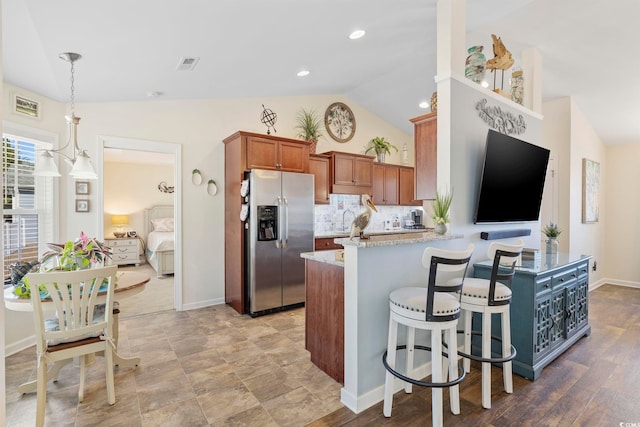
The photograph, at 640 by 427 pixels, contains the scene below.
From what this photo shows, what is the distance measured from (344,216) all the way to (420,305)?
3.80 metres

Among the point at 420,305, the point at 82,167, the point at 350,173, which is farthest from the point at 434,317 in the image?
the point at 350,173

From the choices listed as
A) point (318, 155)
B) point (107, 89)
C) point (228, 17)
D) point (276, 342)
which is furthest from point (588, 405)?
point (107, 89)

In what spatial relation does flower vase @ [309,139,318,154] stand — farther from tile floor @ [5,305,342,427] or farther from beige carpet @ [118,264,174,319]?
beige carpet @ [118,264,174,319]

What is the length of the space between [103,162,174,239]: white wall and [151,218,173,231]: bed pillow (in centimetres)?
32

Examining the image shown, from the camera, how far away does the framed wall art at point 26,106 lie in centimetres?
306

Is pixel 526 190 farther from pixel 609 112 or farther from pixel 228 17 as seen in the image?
pixel 228 17

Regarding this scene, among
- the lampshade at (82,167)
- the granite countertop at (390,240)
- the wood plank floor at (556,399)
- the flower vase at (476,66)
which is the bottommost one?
the wood plank floor at (556,399)

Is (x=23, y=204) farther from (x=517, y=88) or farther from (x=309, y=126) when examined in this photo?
(x=517, y=88)

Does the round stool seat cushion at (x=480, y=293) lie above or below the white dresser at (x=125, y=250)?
above

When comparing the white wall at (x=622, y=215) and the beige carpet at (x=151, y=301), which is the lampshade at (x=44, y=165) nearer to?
the beige carpet at (x=151, y=301)

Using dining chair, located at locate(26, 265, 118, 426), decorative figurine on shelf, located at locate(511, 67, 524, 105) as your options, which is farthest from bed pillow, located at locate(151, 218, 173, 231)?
decorative figurine on shelf, located at locate(511, 67, 524, 105)

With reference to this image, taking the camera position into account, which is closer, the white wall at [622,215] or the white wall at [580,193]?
the white wall at [580,193]

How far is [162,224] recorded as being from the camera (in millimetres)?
7801

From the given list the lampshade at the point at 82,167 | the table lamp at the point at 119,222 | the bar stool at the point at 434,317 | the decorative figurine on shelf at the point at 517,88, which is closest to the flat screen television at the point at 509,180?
the decorative figurine on shelf at the point at 517,88
